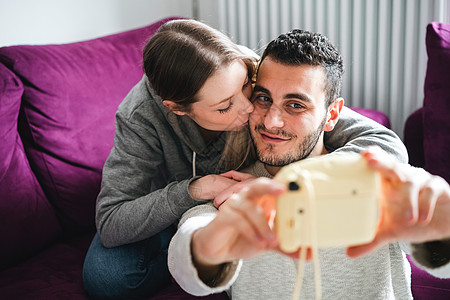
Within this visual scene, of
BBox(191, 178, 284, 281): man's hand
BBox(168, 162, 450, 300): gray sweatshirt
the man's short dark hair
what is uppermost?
the man's short dark hair

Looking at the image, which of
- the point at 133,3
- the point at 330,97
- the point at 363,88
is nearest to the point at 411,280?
the point at 330,97

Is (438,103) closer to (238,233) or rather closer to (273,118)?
(273,118)

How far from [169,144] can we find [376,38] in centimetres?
116

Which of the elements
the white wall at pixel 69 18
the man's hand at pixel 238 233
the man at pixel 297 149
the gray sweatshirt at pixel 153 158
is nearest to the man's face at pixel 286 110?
the man at pixel 297 149

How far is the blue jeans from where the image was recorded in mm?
1343

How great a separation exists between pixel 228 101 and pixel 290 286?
0.47m

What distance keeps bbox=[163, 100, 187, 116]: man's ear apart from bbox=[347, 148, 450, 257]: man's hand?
2.31 ft

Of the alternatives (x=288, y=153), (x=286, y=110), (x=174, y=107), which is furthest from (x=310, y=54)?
(x=174, y=107)

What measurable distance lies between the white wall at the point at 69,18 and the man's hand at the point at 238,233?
1.43 metres

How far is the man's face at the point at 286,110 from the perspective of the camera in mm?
1200

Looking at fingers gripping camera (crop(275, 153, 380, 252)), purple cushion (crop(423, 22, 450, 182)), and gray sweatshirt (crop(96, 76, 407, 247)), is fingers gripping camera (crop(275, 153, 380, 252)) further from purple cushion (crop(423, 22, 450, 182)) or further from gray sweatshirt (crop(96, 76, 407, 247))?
purple cushion (crop(423, 22, 450, 182))

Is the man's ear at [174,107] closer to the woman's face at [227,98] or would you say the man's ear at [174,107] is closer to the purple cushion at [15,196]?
the woman's face at [227,98]

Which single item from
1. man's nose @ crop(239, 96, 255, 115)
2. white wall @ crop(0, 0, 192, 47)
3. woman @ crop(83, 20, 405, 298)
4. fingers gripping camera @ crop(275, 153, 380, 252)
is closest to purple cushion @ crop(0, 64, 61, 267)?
woman @ crop(83, 20, 405, 298)

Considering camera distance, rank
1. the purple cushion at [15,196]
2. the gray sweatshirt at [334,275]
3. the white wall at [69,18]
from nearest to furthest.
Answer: the gray sweatshirt at [334,275]
the purple cushion at [15,196]
the white wall at [69,18]
